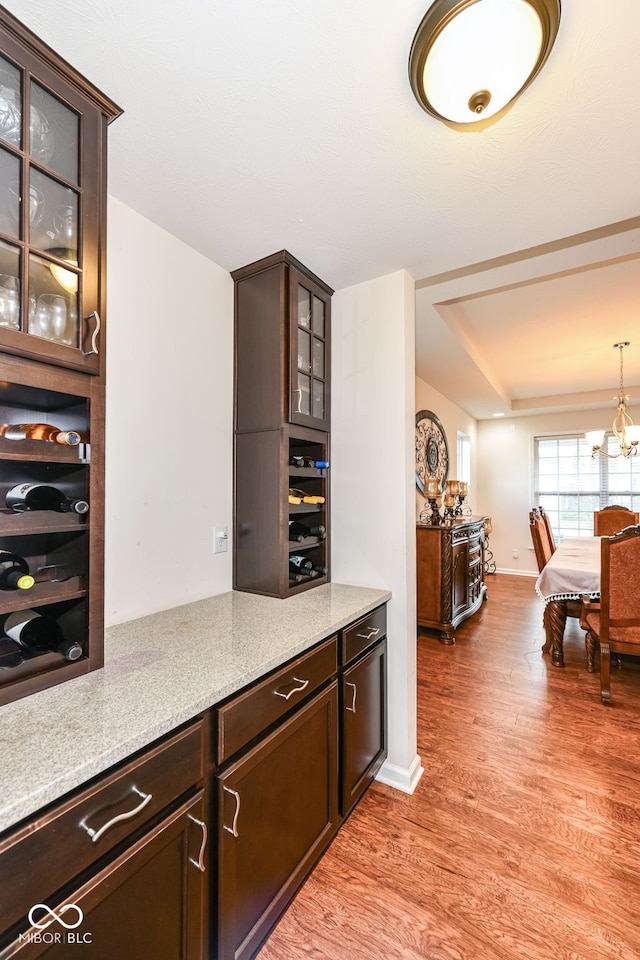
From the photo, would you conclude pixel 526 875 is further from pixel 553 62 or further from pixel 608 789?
pixel 553 62

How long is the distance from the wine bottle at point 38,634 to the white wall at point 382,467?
131 centimetres

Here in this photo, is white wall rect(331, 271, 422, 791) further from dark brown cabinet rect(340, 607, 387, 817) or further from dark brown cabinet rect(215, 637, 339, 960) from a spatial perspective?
dark brown cabinet rect(215, 637, 339, 960)

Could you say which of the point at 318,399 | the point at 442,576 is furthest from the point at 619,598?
the point at 318,399

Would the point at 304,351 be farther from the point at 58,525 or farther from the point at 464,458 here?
the point at 464,458

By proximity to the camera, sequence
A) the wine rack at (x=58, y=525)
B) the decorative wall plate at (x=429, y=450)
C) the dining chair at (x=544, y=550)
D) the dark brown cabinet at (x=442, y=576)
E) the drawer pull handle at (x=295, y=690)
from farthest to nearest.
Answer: the decorative wall plate at (x=429, y=450), the dark brown cabinet at (x=442, y=576), the dining chair at (x=544, y=550), the drawer pull handle at (x=295, y=690), the wine rack at (x=58, y=525)

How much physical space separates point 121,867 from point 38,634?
1.92 ft

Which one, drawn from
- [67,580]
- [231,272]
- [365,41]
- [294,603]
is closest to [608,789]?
[294,603]

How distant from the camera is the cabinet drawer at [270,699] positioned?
3.50ft

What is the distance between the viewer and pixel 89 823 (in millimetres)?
766

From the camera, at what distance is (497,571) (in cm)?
684

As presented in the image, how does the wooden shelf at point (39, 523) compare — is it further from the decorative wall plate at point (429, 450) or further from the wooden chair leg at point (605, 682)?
the decorative wall plate at point (429, 450)

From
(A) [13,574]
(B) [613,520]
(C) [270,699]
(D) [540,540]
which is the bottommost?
(C) [270,699]

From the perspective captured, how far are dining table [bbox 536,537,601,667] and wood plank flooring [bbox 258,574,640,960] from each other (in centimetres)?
58

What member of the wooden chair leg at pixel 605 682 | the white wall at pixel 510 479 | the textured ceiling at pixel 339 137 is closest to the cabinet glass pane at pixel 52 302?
the textured ceiling at pixel 339 137
